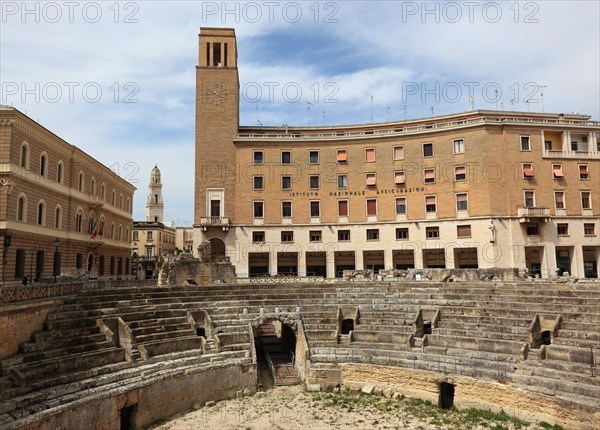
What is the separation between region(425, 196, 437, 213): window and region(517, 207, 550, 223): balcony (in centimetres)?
708

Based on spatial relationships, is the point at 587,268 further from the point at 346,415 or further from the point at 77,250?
the point at 77,250

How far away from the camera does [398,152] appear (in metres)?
41.3

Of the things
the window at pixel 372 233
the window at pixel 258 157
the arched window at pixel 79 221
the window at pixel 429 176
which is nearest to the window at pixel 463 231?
the window at pixel 429 176

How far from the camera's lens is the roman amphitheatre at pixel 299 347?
50.1ft

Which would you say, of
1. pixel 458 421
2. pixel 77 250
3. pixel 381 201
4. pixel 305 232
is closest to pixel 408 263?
pixel 381 201

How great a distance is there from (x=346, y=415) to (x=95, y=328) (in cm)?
1133

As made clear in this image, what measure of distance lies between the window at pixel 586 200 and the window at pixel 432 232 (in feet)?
43.5

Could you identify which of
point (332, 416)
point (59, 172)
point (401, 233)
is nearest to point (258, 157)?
point (401, 233)

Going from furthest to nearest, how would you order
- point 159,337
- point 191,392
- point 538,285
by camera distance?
point 538,285
point 159,337
point 191,392

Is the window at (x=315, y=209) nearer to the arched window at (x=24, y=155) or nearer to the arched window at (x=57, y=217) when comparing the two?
the arched window at (x=57, y=217)

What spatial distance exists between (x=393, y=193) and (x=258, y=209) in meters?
12.9

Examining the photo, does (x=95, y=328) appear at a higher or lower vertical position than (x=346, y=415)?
higher

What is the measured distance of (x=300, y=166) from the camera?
4203 cm

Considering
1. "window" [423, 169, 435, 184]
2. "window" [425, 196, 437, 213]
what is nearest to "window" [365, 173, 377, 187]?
"window" [423, 169, 435, 184]
